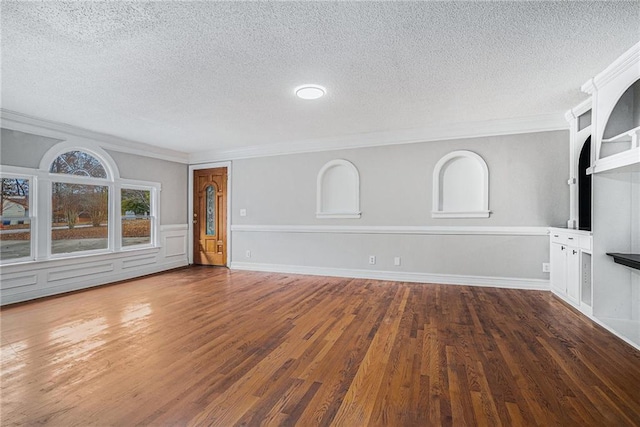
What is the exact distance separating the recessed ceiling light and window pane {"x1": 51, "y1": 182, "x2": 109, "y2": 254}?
400cm

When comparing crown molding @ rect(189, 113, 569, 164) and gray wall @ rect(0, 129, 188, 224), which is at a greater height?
crown molding @ rect(189, 113, 569, 164)

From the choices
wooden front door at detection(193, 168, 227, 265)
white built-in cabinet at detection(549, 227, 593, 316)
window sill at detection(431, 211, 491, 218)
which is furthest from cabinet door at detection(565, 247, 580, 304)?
wooden front door at detection(193, 168, 227, 265)

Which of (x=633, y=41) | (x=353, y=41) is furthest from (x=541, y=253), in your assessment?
(x=353, y=41)

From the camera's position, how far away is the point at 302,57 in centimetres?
256

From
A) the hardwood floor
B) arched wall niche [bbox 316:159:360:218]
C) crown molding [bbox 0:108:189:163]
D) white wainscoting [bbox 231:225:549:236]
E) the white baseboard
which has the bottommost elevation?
the hardwood floor

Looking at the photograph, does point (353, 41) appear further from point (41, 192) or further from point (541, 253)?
point (41, 192)

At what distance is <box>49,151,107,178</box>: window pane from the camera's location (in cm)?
446

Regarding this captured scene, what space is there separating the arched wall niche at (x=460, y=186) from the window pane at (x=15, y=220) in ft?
19.6

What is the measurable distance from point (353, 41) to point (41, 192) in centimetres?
474

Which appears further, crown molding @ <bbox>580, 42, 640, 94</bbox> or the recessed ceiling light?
the recessed ceiling light

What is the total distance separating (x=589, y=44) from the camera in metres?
2.40

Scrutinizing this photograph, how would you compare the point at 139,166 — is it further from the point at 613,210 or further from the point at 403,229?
the point at 613,210

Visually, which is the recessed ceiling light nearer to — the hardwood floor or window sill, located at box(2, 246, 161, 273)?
the hardwood floor

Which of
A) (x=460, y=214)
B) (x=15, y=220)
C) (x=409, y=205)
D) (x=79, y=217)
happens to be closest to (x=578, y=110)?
(x=460, y=214)
